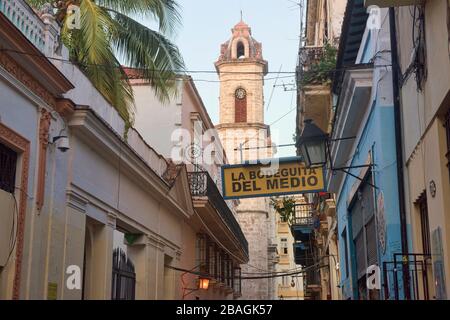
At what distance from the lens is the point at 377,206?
1045 cm

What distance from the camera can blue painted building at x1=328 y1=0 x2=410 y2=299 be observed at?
9.58m

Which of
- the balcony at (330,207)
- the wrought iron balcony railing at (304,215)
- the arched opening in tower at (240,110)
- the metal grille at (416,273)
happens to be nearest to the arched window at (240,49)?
the arched opening in tower at (240,110)

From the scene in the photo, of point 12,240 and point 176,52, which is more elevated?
point 176,52

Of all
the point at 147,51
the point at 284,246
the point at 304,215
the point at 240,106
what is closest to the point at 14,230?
the point at 147,51

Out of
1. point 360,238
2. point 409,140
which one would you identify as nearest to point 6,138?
point 409,140

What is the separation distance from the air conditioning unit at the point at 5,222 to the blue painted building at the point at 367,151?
4.79 m

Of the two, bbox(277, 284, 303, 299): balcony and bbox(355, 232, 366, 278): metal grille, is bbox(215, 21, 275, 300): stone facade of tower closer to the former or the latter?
bbox(277, 284, 303, 299): balcony

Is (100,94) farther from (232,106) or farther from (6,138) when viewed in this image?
(232,106)

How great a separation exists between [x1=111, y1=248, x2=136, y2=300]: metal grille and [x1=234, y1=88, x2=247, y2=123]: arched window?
4230cm

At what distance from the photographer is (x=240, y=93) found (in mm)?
59781

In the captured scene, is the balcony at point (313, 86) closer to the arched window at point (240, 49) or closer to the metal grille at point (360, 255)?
the metal grille at point (360, 255)

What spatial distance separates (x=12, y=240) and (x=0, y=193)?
0.70m

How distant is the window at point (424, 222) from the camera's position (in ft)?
27.8

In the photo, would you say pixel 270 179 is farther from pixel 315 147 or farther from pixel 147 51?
pixel 147 51
